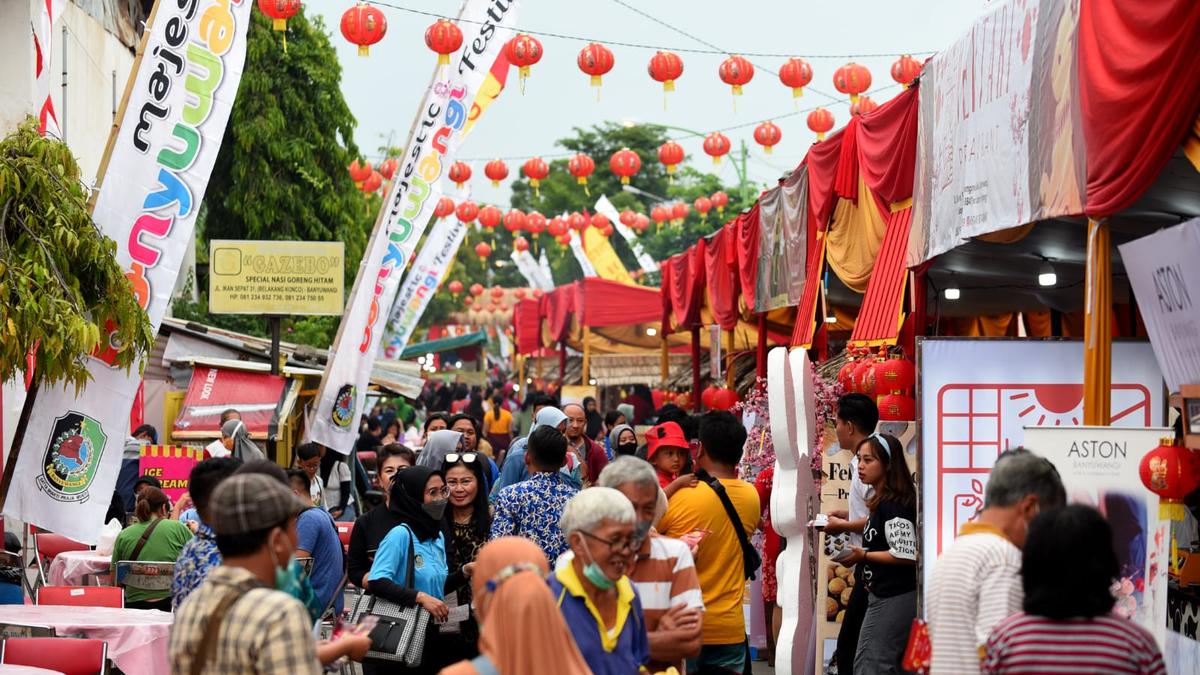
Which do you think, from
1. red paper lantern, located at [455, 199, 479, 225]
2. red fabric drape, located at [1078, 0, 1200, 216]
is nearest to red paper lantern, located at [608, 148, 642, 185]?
red paper lantern, located at [455, 199, 479, 225]

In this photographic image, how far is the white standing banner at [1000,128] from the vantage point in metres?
7.02

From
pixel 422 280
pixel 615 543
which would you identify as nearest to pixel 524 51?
pixel 422 280

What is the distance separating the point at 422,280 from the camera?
95.4 ft

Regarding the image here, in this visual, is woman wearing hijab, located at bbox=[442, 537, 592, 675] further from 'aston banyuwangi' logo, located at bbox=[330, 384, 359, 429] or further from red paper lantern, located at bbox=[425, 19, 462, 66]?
red paper lantern, located at bbox=[425, 19, 462, 66]

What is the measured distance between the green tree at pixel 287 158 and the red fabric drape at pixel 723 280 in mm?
14164

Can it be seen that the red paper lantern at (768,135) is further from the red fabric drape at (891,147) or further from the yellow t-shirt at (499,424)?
the red fabric drape at (891,147)

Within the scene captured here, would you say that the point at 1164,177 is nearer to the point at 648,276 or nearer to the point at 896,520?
the point at 896,520

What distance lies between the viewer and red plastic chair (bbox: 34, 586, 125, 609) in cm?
930

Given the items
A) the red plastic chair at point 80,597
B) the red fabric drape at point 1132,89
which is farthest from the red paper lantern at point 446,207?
the red fabric drape at point 1132,89

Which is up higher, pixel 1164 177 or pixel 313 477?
pixel 1164 177

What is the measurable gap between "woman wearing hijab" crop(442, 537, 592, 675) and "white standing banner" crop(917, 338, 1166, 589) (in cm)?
333

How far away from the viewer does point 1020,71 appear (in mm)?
7566

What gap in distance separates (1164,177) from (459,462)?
374 cm

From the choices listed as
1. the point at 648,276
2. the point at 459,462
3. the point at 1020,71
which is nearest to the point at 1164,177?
the point at 1020,71
